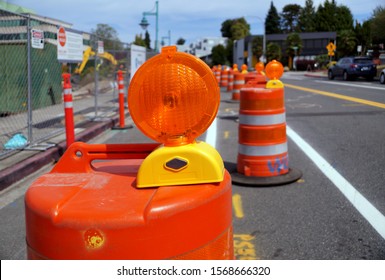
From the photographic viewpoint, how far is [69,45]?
864cm

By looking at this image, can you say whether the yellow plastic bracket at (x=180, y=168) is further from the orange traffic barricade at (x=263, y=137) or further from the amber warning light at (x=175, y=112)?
the orange traffic barricade at (x=263, y=137)

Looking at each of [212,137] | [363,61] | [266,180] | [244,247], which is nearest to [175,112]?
[244,247]

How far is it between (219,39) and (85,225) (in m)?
145

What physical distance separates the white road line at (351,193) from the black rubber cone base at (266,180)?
48 centimetres

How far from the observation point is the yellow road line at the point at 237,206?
161 inches

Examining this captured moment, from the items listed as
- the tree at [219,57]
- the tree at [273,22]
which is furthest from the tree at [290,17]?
the tree at [219,57]

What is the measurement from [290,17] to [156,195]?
13887cm

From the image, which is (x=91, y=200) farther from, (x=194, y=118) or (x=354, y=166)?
(x=354, y=166)

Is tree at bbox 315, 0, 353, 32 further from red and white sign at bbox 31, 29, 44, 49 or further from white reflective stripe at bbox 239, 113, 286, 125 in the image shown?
red and white sign at bbox 31, 29, 44, 49

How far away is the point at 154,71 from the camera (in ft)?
6.41

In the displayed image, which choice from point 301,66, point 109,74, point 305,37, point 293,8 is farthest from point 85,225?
point 293,8

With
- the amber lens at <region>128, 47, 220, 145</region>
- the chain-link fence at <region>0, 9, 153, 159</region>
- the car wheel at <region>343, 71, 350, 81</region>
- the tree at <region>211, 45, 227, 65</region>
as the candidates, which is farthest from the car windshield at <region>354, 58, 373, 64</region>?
the tree at <region>211, 45, 227, 65</region>

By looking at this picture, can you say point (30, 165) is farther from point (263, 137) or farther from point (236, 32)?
point (236, 32)

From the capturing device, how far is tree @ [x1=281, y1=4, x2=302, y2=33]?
129m
